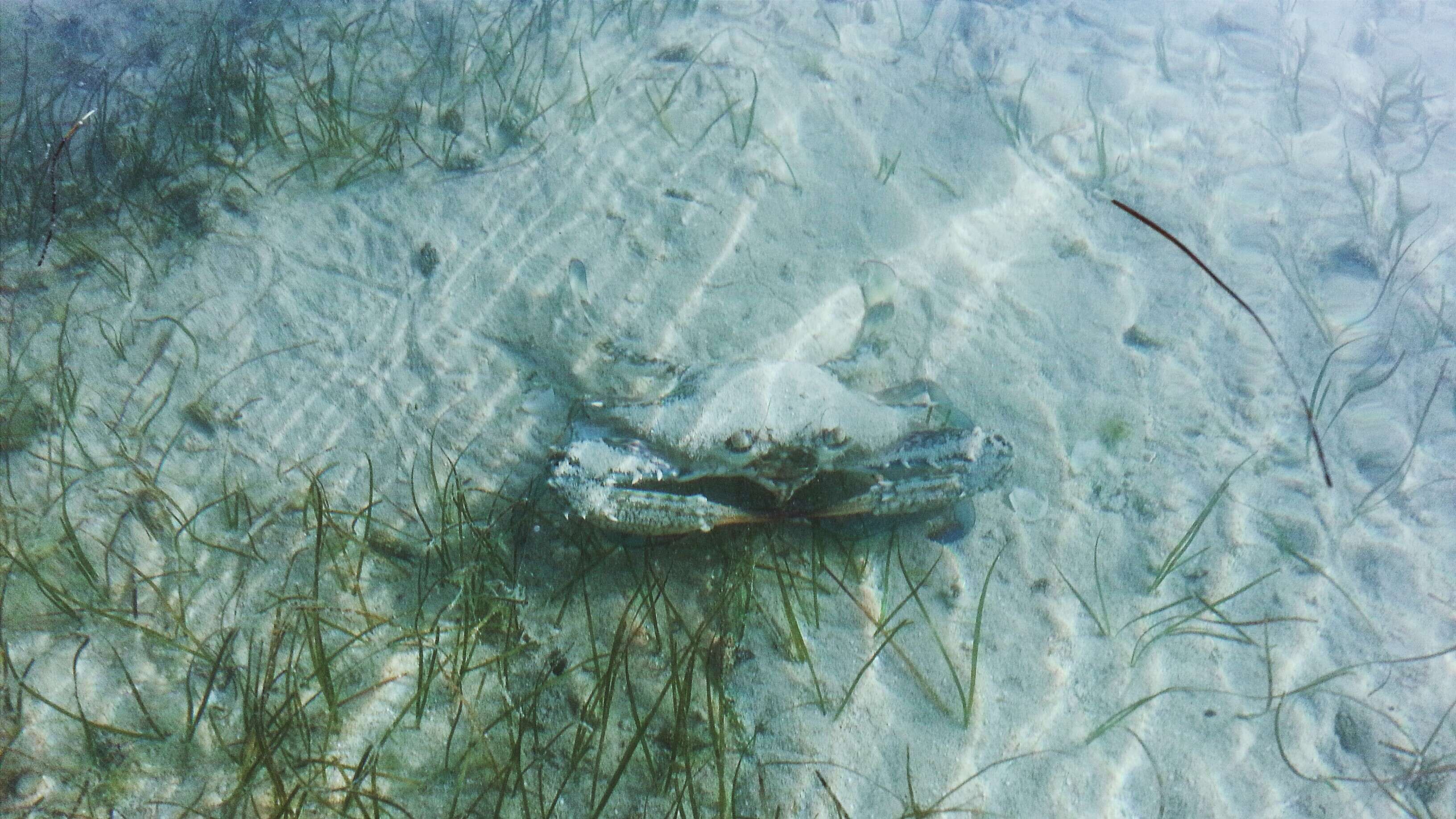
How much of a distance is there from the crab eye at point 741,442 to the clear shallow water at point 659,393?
1.55 feet

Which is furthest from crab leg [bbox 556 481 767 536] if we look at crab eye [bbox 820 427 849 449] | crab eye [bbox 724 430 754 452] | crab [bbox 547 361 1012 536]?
crab eye [bbox 820 427 849 449]

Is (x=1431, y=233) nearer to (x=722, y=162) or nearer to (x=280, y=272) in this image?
(x=722, y=162)

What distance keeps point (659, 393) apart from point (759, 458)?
2.97 ft

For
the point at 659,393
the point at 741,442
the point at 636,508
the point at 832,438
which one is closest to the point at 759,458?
the point at 741,442

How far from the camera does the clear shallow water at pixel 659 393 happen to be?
256 centimetres

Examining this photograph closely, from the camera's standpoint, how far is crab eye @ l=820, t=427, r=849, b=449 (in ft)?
8.80

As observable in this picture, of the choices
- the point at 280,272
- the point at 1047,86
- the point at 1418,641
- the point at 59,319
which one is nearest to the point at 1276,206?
the point at 1047,86

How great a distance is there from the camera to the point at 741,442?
8.66 ft

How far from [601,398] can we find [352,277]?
1946 mm

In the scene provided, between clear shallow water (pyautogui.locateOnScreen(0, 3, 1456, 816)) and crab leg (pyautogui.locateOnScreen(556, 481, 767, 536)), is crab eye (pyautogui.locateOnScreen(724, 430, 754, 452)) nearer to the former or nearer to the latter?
crab leg (pyautogui.locateOnScreen(556, 481, 767, 536))

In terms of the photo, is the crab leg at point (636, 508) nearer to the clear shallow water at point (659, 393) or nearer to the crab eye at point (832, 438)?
the clear shallow water at point (659, 393)

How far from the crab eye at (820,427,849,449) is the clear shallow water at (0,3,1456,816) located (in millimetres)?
490

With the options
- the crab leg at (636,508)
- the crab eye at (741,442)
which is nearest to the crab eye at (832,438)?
the crab eye at (741,442)

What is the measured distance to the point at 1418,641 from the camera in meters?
3.06
